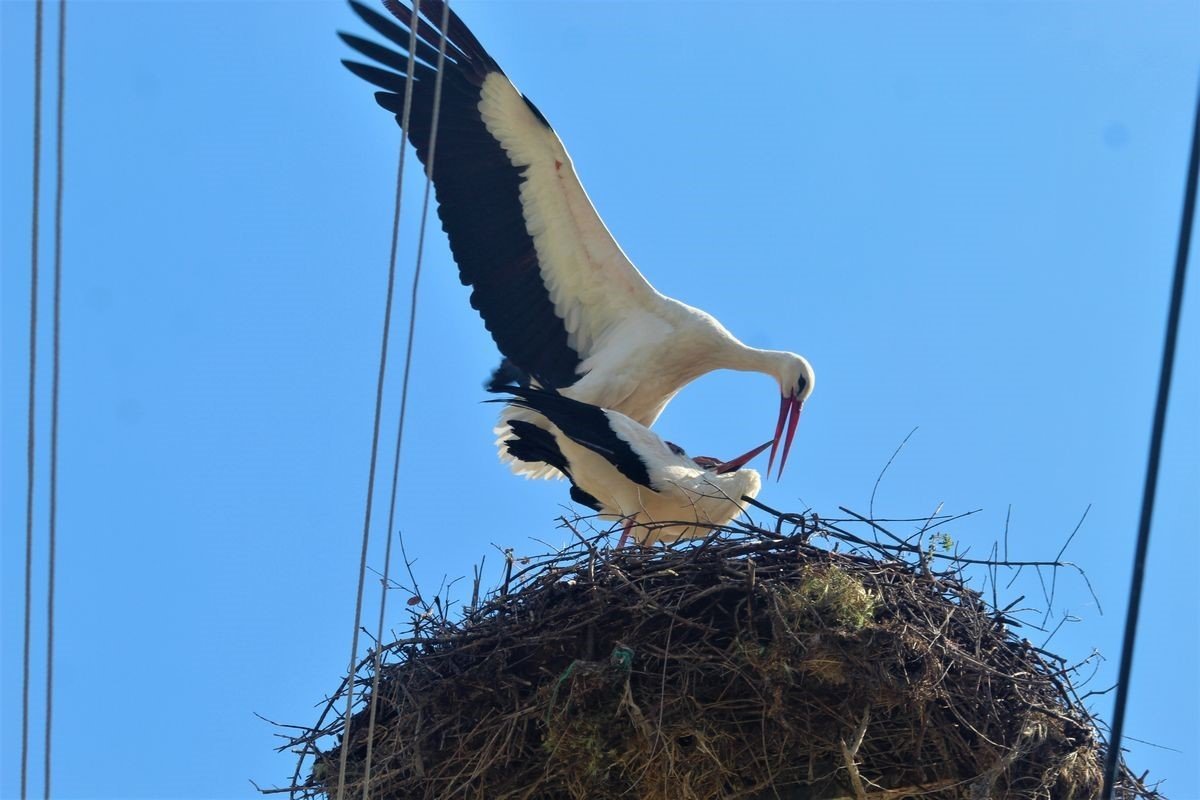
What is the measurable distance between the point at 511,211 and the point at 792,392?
1.70 metres

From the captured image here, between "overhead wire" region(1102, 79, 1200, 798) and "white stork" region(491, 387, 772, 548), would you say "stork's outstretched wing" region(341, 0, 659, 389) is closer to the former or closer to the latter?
"white stork" region(491, 387, 772, 548)

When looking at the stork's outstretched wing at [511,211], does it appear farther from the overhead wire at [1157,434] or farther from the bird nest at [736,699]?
the overhead wire at [1157,434]

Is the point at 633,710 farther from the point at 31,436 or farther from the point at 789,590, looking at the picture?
the point at 31,436

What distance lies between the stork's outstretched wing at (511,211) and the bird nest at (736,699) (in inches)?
103

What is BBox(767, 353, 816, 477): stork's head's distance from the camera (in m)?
8.29

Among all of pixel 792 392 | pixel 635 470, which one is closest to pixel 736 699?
pixel 635 470

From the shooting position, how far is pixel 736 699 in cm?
599

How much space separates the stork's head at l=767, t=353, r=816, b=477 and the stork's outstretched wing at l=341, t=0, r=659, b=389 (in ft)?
2.53

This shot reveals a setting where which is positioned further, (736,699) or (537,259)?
(537,259)

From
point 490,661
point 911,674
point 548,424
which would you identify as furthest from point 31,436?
point 548,424

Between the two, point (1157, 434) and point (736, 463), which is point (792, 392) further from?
point (1157, 434)

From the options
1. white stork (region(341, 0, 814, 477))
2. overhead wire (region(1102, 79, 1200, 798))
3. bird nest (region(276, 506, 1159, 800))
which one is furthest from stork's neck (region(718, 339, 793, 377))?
overhead wire (region(1102, 79, 1200, 798))

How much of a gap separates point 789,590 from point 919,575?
654 millimetres

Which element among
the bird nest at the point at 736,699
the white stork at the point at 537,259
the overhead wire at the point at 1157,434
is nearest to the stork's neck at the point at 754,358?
the white stork at the point at 537,259
